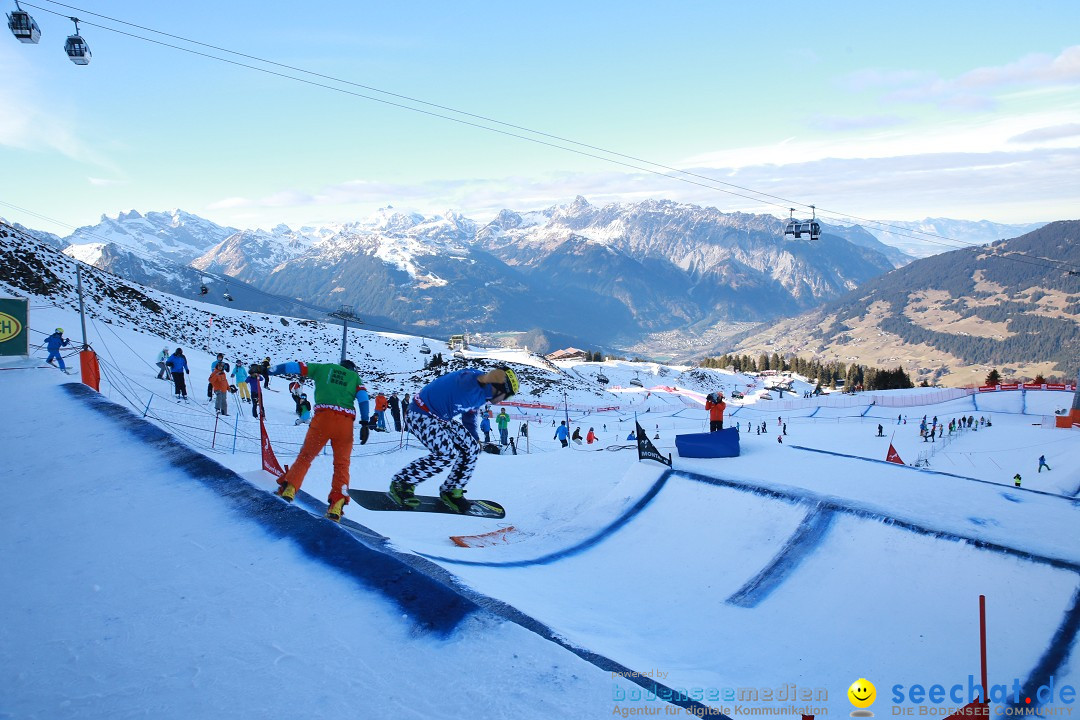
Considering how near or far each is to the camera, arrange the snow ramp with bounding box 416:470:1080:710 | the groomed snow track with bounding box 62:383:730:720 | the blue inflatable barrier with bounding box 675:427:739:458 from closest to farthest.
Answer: the groomed snow track with bounding box 62:383:730:720
the snow ramp with bounding box 416:470:1080:710
the blue inflatable barrier with bounding box 675:427:739:458

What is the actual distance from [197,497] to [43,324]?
3252 centimetres

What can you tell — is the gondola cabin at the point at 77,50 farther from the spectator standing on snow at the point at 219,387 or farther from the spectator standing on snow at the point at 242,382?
the spectator standing on snow at the point at 242,382

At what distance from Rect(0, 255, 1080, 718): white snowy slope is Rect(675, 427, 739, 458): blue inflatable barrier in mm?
467

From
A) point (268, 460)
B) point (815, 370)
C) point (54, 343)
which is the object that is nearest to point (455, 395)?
point (268, 460)

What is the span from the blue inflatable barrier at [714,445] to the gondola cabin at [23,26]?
1753cm

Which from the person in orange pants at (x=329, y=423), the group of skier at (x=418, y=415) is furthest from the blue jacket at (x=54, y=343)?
the person in orange pants at (x=329, y=423)

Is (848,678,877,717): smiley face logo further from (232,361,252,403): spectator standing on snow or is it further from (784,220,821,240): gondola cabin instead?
(784,220,821,240): gondola cabin

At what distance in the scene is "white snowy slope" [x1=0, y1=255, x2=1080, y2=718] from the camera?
3.87m

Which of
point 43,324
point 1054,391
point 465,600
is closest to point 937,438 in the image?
point 1054,391

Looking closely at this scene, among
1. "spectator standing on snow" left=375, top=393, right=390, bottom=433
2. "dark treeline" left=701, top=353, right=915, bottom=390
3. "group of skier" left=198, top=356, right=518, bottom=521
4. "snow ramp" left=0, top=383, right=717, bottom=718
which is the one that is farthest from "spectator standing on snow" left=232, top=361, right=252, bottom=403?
"dark treeline" left=701, top=353, right=915, bottom=390

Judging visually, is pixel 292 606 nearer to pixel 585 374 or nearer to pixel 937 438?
pixel 937 438

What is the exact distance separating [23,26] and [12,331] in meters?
9.03

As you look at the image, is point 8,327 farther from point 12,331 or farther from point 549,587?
point 549,587

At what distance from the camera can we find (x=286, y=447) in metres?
13.5
